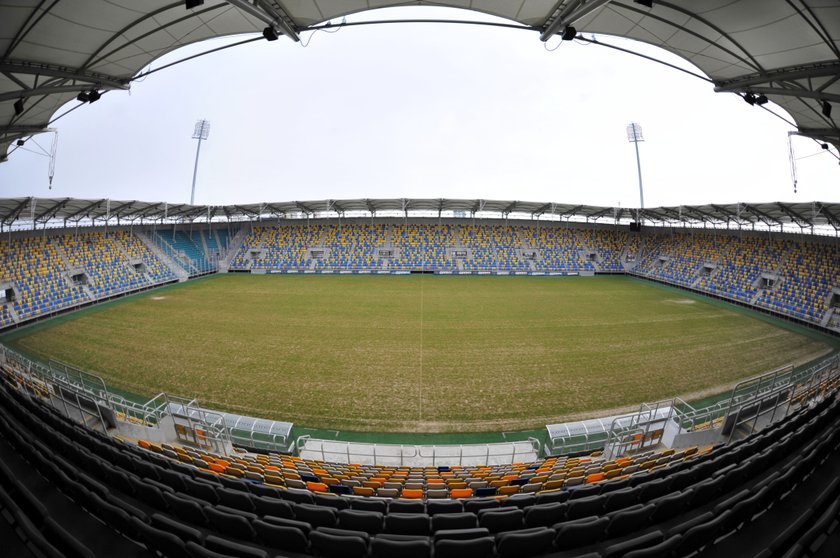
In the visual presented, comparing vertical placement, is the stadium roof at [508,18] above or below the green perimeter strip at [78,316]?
above

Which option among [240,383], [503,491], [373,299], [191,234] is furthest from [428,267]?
[503,491]

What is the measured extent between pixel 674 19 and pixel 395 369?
40.0ft

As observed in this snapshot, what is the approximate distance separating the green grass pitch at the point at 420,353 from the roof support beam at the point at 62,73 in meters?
8.85

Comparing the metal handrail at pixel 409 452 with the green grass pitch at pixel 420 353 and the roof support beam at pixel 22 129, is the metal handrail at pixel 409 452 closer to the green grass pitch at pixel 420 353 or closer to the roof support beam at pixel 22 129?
the green grass pitch at pixel 420 353

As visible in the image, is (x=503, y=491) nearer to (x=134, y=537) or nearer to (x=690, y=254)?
(x=134, y=537)

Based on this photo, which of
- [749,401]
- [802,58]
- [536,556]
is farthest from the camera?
[749,401]

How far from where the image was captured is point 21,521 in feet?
7.71

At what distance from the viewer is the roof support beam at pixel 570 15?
4801 mm

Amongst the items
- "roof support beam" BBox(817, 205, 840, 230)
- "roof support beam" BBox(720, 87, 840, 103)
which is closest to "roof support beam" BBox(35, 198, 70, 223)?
"roof support beam" BBox(720, 87, 840, 103)

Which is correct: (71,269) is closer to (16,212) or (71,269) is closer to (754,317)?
(16,212)

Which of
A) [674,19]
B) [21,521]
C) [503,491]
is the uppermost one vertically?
[674,19]

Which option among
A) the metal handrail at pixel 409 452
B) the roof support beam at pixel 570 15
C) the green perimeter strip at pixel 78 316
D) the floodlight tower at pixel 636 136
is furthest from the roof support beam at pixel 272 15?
the floodlight tower at pixel 636 136

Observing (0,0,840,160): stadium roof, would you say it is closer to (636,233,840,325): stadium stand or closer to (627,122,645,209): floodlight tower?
(636,233,840,325): stadium stand

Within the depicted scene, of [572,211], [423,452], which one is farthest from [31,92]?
[572,211]
